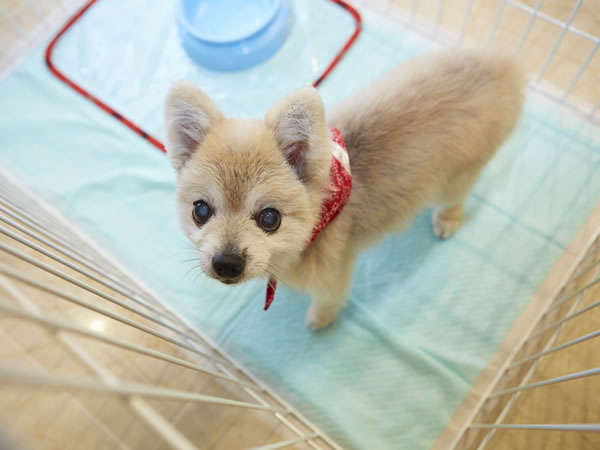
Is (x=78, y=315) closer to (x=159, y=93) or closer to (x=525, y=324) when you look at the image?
(x=159, y=93)

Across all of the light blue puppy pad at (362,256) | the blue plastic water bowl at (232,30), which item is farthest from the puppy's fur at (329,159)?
the blue plastic water bowl at (232,30)

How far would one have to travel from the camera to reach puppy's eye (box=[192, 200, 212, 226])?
43.0 inches

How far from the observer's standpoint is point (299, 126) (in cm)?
101

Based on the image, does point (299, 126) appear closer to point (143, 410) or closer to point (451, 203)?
point (143, 410)

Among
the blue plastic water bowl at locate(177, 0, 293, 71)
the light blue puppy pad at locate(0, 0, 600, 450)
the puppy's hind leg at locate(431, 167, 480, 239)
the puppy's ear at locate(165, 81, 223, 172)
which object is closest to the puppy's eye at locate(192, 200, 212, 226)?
the puppy's ear at locate(165, 81, 223, 172)

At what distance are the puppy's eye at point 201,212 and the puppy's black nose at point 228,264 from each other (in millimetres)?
142

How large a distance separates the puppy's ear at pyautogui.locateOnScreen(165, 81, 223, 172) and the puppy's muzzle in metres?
0.32

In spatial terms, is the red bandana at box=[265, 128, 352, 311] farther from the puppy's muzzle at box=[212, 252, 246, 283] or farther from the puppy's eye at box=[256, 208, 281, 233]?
the puppy's muzzle at box=[212, 252, 246, 283]

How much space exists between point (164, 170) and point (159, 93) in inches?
18.6

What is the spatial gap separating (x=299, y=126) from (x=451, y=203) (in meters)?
0.91

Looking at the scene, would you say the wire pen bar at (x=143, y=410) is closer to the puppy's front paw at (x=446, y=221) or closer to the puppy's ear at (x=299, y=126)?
the puppy's ear at (x=299, y=126)

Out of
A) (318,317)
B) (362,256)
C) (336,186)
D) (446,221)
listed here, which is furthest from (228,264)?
(446,221)

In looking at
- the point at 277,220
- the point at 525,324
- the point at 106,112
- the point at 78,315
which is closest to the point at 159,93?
the point at 106,112

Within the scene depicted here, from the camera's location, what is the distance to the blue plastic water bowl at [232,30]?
205 centimetres
